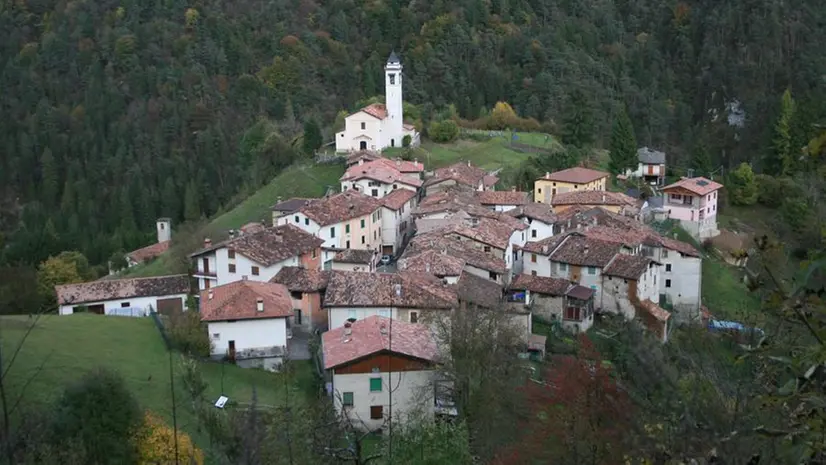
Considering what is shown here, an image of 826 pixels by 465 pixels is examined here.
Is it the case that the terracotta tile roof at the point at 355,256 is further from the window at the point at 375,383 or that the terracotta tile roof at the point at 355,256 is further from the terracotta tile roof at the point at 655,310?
the window at the point at 375,383

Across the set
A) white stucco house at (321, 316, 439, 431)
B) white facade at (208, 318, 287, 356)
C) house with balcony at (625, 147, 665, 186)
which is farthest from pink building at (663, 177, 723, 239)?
white facade at (208, 318, 287, 356)

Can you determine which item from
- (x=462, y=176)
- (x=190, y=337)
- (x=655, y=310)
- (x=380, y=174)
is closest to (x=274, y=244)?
(x=190, y=337)

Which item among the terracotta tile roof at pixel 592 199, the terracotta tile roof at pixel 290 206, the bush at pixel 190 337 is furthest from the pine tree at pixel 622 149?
the bush at pixel 190 337

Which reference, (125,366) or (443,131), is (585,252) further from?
(443,131)

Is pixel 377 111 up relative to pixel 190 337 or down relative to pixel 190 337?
→ up

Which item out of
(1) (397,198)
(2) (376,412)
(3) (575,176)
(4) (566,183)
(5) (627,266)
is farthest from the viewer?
(3) (575,176)

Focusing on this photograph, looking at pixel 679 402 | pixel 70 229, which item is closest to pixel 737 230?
pixel 679 402

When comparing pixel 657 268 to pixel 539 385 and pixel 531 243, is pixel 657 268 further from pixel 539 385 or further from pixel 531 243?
pixel 539 385
